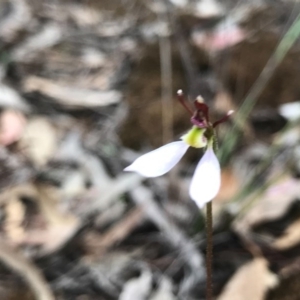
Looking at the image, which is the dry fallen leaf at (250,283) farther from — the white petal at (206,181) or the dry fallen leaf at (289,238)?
the white petal at (206,181)

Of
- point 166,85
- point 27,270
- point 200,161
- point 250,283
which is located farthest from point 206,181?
point 166,85

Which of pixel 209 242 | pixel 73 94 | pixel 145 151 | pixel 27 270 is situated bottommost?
pixel 209 242

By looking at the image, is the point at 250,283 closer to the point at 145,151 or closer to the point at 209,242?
the point at 209,242

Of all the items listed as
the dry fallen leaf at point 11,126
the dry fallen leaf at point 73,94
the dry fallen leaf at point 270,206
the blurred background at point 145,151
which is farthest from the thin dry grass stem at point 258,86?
the dry fallen leaf at point 11,126

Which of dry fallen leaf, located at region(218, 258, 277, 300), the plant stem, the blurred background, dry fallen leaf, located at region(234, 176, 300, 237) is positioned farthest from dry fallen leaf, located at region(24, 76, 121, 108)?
the plant stem

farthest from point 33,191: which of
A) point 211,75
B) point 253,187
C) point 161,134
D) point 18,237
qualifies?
point 211,75

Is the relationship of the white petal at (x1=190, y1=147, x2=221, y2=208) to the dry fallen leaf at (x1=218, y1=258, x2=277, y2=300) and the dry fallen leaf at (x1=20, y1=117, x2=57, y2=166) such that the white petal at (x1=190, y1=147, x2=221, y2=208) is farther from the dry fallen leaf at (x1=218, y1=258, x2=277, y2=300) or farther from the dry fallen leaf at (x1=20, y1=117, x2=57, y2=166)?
the dry fallen leaf at (x1=20, y1=117, x2=57, y2=166)
